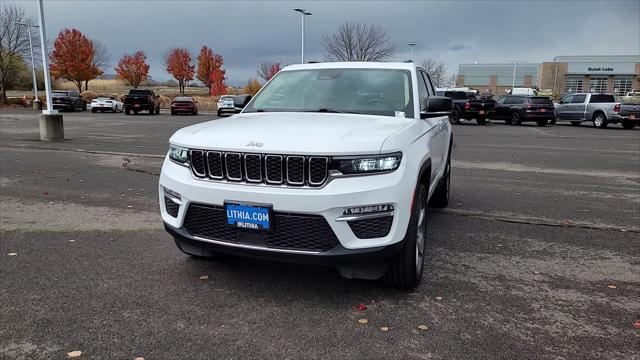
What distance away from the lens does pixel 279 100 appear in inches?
205

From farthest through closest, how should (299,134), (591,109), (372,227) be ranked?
(591,109), (299,134), (372,227)

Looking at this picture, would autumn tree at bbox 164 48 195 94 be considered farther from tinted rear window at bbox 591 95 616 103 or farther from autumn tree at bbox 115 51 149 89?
tinted rear window at bbox 591 95 616 103

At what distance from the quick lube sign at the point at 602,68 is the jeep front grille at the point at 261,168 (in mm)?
103939

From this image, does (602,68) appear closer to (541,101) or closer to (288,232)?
(541,101)

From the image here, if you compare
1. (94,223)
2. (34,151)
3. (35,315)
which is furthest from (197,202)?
(34,151)

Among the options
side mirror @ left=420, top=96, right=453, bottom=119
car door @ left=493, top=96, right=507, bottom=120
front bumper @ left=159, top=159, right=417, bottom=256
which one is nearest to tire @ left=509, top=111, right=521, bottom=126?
car door @ left=493, top=96, right=507, bottom=120

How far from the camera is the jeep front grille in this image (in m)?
3.44

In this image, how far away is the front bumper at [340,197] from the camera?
338 centimetres

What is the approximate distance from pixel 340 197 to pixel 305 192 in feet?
0.79

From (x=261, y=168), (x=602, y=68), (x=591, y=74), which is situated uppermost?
(x=602, y=68)

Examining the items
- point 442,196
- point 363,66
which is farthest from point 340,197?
point 442,196

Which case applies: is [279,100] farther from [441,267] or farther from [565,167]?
[565,167]

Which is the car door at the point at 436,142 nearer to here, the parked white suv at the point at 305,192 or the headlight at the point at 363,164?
the parked white suv at the point at 305,192

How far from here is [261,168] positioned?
3.54 meters
